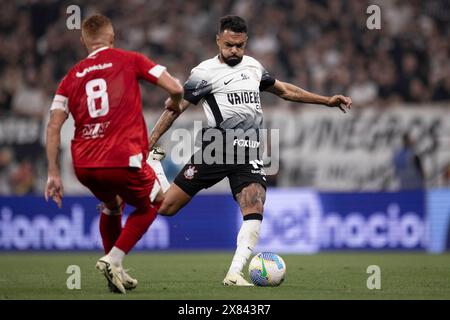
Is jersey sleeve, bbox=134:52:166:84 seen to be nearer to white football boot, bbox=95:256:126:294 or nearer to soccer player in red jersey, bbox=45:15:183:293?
soccer player in red jersey, bbox=45:15:183:293

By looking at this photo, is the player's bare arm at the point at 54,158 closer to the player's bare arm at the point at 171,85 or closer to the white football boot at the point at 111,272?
the white football boot at the point at 111,272

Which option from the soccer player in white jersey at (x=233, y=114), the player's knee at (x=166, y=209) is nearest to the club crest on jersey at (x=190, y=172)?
the soccer player in white jersey at (x=233, y=114)

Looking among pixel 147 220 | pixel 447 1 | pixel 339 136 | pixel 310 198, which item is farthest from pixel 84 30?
pixel 447 1

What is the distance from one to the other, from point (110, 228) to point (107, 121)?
1241mm

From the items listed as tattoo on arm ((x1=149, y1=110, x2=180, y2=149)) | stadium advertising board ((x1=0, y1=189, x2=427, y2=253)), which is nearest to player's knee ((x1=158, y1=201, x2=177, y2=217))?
tattoo on arm ((x1=149, y1=110, x2=180, y2=149))

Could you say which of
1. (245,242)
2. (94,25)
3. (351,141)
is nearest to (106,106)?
(94,25)

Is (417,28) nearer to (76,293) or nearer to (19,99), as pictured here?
(19,99)

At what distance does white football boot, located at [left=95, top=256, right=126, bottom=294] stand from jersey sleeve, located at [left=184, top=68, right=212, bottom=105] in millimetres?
2340

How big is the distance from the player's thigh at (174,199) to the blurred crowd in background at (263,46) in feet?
30.5

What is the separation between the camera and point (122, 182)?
25.1 feet

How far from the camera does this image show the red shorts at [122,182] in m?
7.63

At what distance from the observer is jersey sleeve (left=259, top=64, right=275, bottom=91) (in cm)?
974

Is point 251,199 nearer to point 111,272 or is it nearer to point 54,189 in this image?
point 111,272
